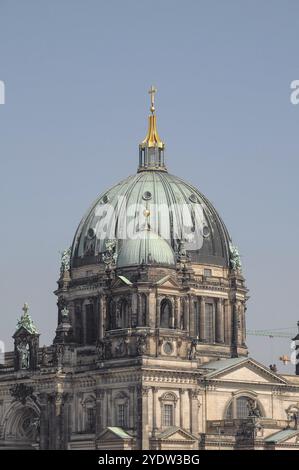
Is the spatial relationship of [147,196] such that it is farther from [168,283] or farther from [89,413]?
[89,413]

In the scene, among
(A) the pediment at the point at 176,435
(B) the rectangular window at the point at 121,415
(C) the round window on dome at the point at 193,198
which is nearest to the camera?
(A) the pediment at the point at 176,435

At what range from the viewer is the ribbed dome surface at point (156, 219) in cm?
14875

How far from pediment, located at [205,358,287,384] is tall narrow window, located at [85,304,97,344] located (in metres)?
11.7

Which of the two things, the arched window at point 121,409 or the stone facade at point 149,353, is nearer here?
the arched window at point 121,409

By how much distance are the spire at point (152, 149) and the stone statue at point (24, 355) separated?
22.4m

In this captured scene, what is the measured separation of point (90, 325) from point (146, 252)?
12.5 meters

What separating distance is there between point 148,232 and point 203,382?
568 inches

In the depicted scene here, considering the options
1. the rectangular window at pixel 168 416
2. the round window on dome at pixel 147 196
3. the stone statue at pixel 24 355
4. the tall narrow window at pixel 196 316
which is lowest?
the rectangular window at pixel 168 416

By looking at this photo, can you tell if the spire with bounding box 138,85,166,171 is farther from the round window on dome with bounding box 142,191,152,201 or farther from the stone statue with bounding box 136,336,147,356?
the stone statue with bounding box 136,336,147,356

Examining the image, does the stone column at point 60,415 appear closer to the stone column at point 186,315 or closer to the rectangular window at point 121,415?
the rectangular window at point 121,415

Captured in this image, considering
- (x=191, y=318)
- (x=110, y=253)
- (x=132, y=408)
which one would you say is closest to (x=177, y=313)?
(x=191, y=318)

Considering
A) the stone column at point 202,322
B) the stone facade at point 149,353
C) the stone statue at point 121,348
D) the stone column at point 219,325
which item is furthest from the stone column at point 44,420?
the stone column at point 219,325
